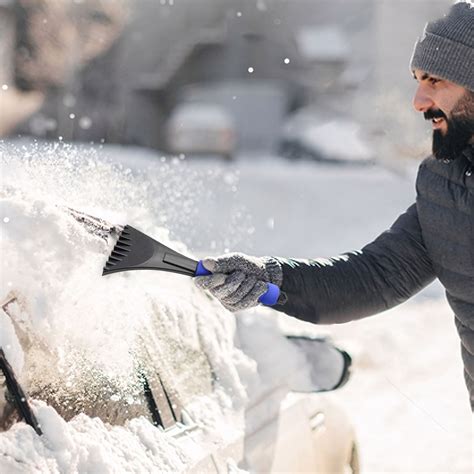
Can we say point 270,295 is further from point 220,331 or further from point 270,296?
point 220,331

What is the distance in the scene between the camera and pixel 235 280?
2.47m

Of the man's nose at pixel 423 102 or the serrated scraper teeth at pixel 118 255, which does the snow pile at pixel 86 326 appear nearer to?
the serrated scraper teeth at pixel 118 255

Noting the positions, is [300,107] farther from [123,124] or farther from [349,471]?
[349,471]

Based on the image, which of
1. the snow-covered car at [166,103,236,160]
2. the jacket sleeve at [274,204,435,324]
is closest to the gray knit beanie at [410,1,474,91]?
the jacket sleeve at [274,204,435,324]

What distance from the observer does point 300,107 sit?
1196 inches

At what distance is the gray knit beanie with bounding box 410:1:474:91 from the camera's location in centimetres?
279

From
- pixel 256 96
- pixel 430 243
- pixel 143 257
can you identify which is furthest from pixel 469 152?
pixel 256 96

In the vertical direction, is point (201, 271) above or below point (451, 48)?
below

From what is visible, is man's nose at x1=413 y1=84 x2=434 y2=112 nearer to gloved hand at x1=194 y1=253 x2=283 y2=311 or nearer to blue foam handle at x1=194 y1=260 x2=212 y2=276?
gloved hand at x1=194 y1=253 x2=283 y2=311

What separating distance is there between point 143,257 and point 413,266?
40.2 inches

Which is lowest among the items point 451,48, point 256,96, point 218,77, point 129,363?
point 256,96

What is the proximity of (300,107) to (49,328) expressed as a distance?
28.9 metres

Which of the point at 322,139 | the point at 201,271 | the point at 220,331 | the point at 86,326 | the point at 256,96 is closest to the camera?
the point at 86,326

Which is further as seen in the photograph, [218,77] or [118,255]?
[218,77]
